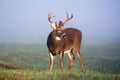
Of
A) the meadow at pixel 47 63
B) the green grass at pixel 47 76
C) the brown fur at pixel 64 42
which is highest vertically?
the brown fur at pixel 64 42

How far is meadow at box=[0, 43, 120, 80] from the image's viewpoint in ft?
28.7

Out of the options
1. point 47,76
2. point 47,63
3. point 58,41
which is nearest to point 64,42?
point 58,41

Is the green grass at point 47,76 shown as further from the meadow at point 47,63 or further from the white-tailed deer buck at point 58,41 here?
the white-tailed deer buck at point 58,41

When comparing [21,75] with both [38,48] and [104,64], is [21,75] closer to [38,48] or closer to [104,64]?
[104,64]

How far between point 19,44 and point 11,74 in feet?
30.6

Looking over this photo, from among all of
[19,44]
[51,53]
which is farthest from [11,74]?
[19,44]

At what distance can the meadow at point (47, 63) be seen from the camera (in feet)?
28.7

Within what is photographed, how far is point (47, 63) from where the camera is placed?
13852mm

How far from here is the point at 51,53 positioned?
412 inches

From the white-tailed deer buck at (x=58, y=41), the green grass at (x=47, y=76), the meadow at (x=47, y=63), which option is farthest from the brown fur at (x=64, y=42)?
the green grass at (x=47, y=76)

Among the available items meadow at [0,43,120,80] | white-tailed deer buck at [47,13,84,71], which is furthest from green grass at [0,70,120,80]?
white-tailed deer buck at [47,13,84,71]

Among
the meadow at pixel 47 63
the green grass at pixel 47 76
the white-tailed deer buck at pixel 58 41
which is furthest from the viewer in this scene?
the white-tailed deer buck at pixel 58 41

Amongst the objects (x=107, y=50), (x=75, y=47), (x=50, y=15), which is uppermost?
(x=50, y=15)

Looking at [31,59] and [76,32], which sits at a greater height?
[76,32]
